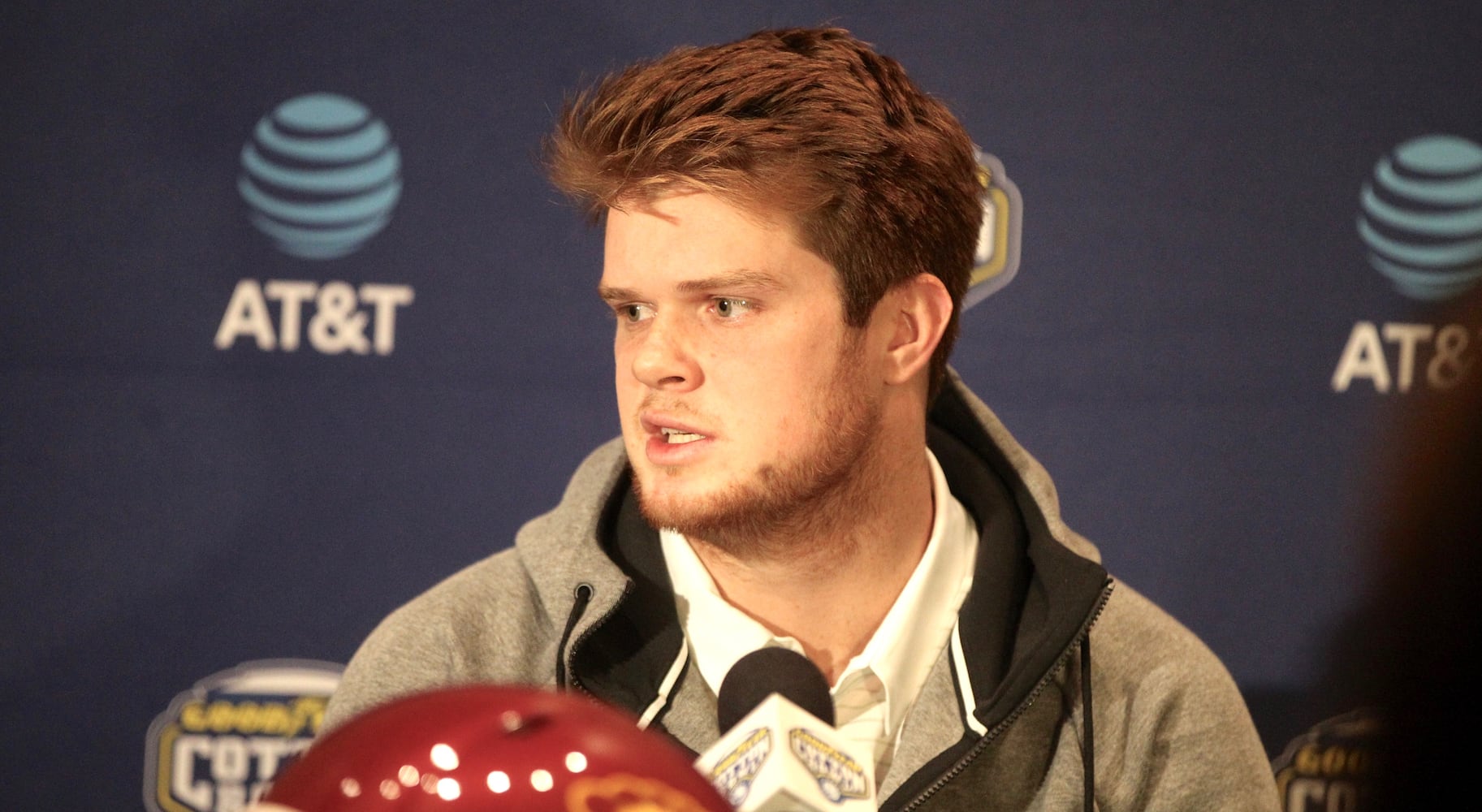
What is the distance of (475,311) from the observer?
2.10 meters

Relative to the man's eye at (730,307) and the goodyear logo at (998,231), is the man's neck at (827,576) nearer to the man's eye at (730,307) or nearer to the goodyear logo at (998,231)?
the man's eye at (730,307)

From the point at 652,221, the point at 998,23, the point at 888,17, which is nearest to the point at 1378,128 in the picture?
the point at 998,23

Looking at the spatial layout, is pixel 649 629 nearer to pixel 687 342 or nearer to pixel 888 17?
pixel 687 342

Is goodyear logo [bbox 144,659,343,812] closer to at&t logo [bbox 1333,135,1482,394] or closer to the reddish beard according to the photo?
the reddish beard

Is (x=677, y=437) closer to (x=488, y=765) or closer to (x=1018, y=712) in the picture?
(x=1018, y=712)

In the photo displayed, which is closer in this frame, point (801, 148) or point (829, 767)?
point (829, 767)

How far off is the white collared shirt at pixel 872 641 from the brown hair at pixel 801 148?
1.06 feet

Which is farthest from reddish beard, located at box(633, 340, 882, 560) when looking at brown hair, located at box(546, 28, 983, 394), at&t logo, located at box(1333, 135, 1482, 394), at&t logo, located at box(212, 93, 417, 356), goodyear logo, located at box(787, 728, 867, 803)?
at&t logo, located at box(1333, 135, 1482, 394)

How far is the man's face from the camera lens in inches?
59.5

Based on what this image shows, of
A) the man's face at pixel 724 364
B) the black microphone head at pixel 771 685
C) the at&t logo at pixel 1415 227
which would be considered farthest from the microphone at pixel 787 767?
the at&t logo at pixel 1415 227

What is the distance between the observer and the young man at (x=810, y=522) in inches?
59.9

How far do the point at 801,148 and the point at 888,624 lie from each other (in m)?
0.53

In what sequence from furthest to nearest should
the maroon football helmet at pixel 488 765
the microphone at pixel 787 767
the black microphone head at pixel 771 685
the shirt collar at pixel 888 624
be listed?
1. the shirt collar at pixel 888 624
2. the black microphone head at pixel 771 685
3. the microphone at pixel 787 767
4. the maroon football helmet at pixel 488 765

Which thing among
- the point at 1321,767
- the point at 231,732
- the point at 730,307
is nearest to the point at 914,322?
the point at 730,307
